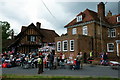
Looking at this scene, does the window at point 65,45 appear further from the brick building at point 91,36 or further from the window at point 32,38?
the window at point 32,38

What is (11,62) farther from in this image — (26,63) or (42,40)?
(42,40)

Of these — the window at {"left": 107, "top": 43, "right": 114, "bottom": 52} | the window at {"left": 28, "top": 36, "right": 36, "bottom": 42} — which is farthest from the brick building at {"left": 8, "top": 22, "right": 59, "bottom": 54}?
the window at {"left": 107, "top": 43, "right": 114, "bottom": 52}

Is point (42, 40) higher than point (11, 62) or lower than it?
higher

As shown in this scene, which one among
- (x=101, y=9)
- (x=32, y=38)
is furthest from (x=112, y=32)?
(x=32, y=38)

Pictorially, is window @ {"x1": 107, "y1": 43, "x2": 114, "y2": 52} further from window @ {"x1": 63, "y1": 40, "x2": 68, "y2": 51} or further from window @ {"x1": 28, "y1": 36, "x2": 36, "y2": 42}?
window @ {"x1": 28, "y1": 36, "x2": 36, "y2": 42}

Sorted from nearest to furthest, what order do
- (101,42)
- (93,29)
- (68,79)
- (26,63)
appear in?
(68,79) < (26,63) < (93,29) < (101,42)

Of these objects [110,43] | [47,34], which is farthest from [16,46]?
[110,43]

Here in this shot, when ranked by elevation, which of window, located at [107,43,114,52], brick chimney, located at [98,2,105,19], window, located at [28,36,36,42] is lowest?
window, located at [107,43,114,52]

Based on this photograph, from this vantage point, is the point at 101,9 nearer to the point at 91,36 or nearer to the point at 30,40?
the point at 91,36

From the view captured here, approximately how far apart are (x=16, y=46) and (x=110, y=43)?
25.0m

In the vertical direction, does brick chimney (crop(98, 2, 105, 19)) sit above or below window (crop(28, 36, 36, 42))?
above

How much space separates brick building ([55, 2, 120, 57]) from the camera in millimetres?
23547

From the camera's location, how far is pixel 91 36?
2592cm

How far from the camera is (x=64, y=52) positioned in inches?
976
